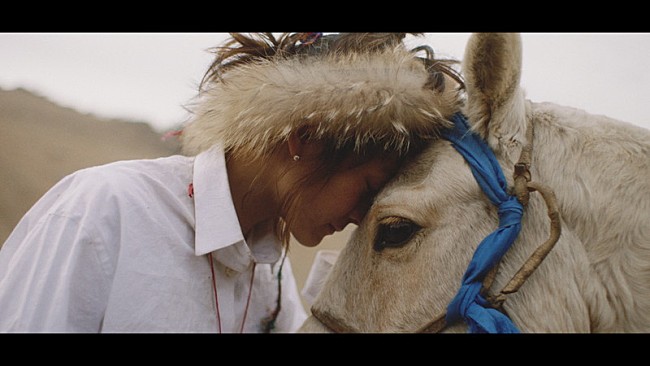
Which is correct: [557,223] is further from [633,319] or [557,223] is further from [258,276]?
[258,276]

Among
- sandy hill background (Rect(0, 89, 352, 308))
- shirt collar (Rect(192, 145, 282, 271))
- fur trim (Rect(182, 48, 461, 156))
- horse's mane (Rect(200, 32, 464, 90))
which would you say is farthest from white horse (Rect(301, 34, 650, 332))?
sandy hill background (Rect(0, 89, 352, 308))

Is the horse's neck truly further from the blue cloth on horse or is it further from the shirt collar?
the shirt collar

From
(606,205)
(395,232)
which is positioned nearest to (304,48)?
(395,232)

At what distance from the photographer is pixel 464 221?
1.28m

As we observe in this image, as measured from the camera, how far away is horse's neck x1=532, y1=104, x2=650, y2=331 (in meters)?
1.21

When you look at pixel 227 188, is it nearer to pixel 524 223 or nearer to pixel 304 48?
pixel 304 48

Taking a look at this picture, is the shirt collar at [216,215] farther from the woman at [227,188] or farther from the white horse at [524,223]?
the white horse at [524,223]

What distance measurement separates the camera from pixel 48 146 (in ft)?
15.2

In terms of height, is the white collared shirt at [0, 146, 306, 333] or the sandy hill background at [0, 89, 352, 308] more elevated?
the white collared shirt at [0, 146, 306, 333]

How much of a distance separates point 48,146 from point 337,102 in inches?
157

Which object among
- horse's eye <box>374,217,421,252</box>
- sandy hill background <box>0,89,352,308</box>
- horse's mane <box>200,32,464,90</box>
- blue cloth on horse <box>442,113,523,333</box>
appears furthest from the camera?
sandy hill background <box>0,89,352,308</box>

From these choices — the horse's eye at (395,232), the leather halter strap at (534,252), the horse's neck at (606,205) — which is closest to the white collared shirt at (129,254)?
the horse's eye at (395,232)

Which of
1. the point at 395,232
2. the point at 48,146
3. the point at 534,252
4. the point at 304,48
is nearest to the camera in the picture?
the point at 534,252
